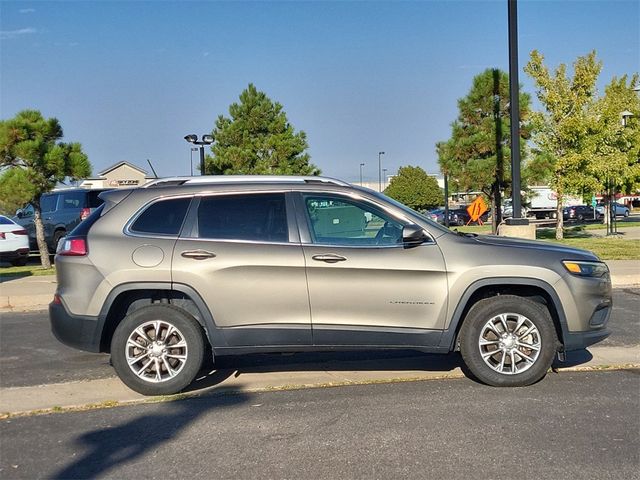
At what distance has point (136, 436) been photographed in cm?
446

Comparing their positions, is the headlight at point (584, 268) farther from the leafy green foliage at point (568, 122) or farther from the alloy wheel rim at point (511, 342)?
the leafy green foliage at point (568, 122)

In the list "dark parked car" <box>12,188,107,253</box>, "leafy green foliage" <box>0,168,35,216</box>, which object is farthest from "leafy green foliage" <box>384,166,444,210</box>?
"leafy green foliage" <box>0,168,35,216</box>

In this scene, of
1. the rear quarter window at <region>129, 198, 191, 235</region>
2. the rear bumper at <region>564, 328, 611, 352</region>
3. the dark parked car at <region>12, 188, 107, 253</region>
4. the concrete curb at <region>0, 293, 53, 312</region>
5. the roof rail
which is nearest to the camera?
the rear bumper at <region>564, 328, 611, 352</region>

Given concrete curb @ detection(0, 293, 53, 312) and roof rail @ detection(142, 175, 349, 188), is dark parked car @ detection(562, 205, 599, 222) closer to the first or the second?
concrete curb @ detection(0, 293, 53, 312)

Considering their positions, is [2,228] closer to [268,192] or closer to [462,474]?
[268,192]

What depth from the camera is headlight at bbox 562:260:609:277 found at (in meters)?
5.37

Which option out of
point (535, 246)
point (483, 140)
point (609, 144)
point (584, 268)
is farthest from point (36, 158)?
point (609, 144)

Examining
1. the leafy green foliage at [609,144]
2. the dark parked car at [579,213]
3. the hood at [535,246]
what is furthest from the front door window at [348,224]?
the dark parked car at [579,213]

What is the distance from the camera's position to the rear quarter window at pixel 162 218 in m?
5.47

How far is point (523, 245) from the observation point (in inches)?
216

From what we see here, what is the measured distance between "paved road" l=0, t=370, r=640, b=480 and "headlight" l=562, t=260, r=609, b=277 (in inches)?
38.0

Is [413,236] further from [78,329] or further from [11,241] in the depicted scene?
[11,241]

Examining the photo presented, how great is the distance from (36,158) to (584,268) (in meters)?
12.8

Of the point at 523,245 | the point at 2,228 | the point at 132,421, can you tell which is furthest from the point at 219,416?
the point at 2,228
